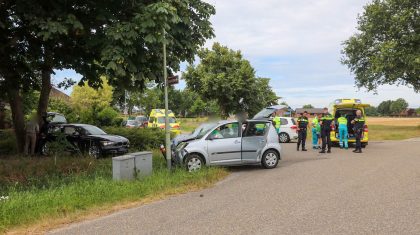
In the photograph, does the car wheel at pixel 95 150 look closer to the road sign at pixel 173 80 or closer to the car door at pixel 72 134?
the car door at pixel 72 134

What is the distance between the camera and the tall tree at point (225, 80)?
117 ft

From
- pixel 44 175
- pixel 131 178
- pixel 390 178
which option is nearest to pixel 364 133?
pixel 390 178

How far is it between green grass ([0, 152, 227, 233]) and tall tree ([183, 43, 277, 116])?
2412 cm

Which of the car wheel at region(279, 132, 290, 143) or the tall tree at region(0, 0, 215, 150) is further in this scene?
the car wheel at region(279, 132, 290, 143)

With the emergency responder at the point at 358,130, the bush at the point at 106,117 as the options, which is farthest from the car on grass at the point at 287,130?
the bush at the point at 106,117

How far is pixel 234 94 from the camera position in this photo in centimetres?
3616

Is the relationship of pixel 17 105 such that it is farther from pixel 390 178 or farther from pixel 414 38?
pixel 414 38

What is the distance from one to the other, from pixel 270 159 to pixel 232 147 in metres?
1.29

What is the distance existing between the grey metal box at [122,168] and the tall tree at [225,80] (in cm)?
2527

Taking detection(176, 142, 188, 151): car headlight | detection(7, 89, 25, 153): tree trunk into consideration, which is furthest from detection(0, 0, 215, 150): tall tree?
detection(7, 89, 25, 153): tree trunk

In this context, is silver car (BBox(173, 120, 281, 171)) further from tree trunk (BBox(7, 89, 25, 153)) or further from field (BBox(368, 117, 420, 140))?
field (BBox(368, 117, 420, 140))

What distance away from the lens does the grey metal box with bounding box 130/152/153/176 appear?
1047 centimetres

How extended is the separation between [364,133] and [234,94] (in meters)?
17.5

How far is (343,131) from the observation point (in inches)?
749
